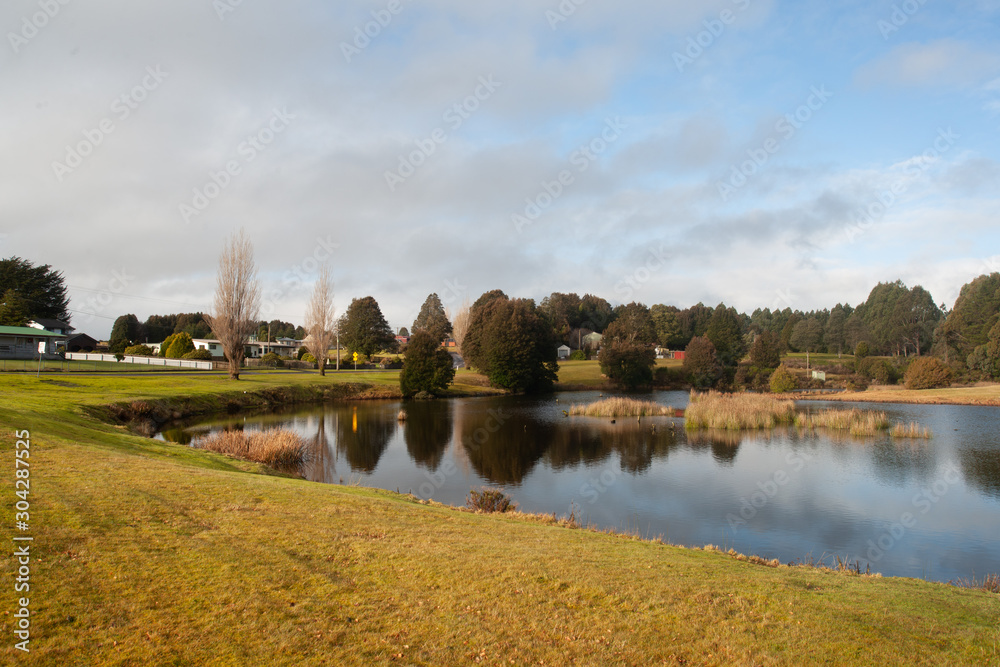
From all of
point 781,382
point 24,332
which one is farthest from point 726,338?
point 24,332

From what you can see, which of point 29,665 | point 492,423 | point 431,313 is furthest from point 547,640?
point 431,313

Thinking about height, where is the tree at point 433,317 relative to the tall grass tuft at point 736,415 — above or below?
above

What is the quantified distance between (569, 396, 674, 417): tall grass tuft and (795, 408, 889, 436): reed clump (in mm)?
8752

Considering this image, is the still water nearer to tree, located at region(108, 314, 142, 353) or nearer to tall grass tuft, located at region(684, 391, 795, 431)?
tall grass tuft, located at region(684, 391, 795, 431)

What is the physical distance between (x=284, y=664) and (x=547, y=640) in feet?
7.85

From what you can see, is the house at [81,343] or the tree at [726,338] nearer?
the house at [81,343]

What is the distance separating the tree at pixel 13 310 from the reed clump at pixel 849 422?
80496mm

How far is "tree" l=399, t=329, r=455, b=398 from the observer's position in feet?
167

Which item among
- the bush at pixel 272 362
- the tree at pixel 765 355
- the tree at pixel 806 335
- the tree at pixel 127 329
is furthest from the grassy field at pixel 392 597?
the tree at pixel 806 335

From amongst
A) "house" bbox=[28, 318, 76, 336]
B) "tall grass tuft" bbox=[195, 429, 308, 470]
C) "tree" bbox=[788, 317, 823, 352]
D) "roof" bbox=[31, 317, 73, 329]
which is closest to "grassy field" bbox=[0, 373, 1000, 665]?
"tall grass tuft" bbox=[195, 429, 308, 470]

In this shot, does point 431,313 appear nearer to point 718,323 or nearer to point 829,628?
point 718,323

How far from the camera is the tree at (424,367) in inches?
2004

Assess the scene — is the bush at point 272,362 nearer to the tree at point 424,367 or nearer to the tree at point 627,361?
the tree at point 424,367

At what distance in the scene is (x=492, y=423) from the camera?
35.2m
